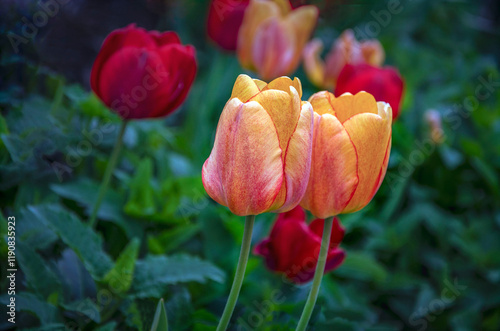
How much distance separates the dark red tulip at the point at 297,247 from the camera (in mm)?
650

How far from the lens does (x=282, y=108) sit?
17.1 inches

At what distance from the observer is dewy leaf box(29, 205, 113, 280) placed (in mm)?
603

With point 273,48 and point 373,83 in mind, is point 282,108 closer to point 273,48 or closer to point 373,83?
point 373,83

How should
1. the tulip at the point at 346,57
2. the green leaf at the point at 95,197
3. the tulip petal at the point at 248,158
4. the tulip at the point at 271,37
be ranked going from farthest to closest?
the tulip at the point at 346,57 → the tulip at the point at 271,37 → the green leaf at the point at 95,197 → the tulip petal at the point at 248,158

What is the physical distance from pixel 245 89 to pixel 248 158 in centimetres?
7

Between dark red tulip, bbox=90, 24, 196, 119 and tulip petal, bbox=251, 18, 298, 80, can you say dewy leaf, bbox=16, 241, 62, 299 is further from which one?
tulip petal, bbox=251, 18, 298, 80

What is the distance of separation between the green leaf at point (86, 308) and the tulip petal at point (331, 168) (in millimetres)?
300

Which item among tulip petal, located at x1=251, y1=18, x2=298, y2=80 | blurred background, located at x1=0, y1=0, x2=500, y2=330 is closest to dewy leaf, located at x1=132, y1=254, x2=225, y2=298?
blurred background, located at x1=0, y1=0, x2=500, y2=330

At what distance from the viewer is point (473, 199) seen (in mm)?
1273

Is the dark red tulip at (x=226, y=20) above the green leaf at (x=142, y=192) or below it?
above

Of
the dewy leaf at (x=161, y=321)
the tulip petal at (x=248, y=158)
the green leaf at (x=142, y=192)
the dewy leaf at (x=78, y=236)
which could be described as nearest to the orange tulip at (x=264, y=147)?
the tulip petal at (x=248, y=158)

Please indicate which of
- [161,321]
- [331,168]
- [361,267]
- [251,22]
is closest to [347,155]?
[331,168]

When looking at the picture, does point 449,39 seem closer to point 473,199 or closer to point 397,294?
point 473,199

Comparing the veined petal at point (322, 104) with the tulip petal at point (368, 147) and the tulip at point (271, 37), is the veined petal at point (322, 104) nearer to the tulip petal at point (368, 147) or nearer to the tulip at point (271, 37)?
the tulip petal at point (368, 147)
